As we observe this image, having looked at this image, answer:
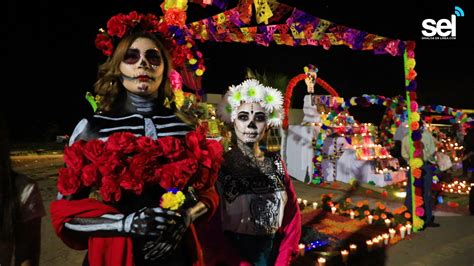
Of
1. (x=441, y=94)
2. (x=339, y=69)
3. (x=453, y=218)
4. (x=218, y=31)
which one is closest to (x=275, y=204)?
(x=218, y=31)

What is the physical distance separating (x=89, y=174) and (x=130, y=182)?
186mm

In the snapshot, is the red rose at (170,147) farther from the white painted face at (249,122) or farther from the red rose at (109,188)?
the white painted face at (249,122)

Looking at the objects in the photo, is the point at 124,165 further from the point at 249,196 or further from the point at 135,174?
the point at 249,196

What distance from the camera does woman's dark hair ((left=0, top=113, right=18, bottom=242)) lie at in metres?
1.89

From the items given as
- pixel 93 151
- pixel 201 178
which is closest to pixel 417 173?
pixel 201 178

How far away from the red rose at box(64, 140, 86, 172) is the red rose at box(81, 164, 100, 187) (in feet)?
0.12

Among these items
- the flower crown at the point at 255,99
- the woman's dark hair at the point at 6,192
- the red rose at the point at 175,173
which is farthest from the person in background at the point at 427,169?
the woman's dark hair at the point at 6,192

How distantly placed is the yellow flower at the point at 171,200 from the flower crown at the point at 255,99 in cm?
142

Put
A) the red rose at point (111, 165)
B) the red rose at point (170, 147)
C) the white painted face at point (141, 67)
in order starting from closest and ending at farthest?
the red rose at point (111, 165) → the red rose at point (170, 147) → the white painted face at point (141, 67)

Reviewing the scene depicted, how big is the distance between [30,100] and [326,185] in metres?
25.9

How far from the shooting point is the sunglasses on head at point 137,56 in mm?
2141

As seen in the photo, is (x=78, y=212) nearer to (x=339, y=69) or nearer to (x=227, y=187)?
(x=227, y=187)

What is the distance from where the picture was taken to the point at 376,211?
24.3 ft

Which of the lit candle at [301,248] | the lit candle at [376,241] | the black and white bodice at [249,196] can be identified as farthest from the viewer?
the lit candle at [376,241]
